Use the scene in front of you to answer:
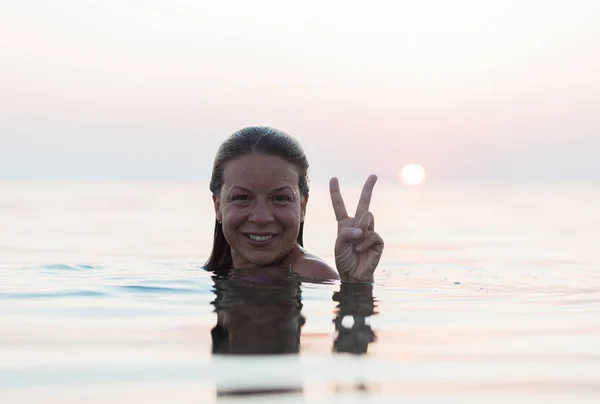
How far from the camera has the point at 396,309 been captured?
4.83 metres

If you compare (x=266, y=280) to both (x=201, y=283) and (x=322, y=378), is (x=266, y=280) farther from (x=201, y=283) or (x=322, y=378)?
(x=322, y=378)

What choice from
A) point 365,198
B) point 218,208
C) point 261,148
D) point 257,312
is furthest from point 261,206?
point 257,312

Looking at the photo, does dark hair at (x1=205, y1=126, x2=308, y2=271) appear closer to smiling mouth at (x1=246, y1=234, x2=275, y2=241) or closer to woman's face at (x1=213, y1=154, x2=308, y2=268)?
woman's face at (x1=213, y1=154, x2=308, y2=268)

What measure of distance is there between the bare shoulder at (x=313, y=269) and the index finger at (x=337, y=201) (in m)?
0.59

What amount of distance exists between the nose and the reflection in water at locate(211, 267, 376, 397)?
0.44 metres

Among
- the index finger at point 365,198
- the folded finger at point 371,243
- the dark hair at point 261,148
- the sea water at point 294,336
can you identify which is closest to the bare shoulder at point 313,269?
the sea water at point 294,336

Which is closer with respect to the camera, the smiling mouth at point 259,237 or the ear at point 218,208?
the smiling mouth at point 259,237

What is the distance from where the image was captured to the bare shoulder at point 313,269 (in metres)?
6.12

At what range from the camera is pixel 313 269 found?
614cm

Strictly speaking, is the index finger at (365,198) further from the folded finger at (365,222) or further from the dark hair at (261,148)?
the dark hair at (261,148)

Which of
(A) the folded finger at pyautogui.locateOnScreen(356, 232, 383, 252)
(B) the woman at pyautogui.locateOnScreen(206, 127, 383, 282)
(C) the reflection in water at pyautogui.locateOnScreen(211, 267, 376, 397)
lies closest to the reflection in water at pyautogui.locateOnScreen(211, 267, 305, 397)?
(C) the reflection in water at pyautogui.locateOnScreen(211, 267, 376, 397)

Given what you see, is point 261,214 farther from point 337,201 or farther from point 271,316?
point 271,316

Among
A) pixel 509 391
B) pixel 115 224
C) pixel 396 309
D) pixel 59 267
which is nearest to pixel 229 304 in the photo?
pixel 396 309

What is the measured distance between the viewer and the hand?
5.43m
